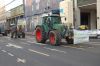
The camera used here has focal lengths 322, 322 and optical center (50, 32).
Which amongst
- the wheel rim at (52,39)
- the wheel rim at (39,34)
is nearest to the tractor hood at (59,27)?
the wheel rim at (52,39)

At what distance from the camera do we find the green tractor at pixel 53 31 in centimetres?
2552

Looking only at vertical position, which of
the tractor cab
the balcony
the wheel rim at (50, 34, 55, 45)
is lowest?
the wheel rim at (50, 34, 55, 45)

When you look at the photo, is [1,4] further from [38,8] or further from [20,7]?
[38,8]

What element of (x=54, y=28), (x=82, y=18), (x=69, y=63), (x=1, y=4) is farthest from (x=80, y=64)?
(x=1, y=4)

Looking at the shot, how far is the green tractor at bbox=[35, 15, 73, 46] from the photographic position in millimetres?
25516

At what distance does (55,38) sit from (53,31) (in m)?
0.87

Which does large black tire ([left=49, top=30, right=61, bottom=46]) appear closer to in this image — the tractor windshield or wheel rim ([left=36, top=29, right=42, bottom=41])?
the tractor windshield

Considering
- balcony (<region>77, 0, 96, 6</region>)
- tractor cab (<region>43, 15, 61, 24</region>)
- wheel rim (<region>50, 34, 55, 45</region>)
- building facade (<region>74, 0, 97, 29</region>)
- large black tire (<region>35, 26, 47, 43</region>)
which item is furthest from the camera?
building facade (<region>74, 0, 97, 29</region>)

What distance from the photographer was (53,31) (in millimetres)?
25891

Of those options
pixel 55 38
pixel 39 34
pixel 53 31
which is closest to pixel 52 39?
pixel 53 31

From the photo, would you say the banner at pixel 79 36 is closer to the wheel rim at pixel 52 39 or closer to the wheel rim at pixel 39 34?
the wheel rim at pixel 52 39

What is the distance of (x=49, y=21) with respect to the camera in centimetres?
2795

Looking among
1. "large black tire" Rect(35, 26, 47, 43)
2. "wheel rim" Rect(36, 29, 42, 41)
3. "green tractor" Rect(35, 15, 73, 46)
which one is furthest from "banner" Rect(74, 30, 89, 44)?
"wheel rim" Rect(36, 29, 42, 41)

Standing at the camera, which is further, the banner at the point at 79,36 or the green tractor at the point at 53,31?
the green tractor at the point at 53,31
